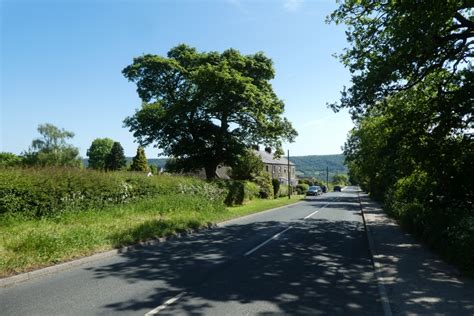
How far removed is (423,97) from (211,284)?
12369 millimetres

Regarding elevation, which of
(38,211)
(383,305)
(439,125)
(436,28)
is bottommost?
(383,305)

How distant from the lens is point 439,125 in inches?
564

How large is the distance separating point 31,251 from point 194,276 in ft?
13.0

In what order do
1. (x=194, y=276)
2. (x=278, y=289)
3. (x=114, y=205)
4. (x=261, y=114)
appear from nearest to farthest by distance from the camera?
(x=278, y=289), (x=194, y=276), (x=114, y=205), (x=261, y=114)

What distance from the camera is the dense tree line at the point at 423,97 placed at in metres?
12.0

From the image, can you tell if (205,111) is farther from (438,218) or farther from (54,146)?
(54,146)

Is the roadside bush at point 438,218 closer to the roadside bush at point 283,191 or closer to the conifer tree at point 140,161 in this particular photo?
the roadside bush at point 283,191

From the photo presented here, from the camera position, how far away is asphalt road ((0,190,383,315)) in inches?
265

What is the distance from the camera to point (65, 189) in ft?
56.3

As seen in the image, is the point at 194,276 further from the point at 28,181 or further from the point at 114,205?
the point at 114,205

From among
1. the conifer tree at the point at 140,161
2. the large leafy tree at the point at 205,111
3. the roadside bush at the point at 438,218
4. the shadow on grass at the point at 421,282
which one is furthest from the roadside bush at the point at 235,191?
the conifer tree at the point at 140,161

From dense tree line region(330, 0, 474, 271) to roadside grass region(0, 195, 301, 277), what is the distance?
847cm

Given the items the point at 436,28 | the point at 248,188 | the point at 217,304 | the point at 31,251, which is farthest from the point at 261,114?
the point at 217,304

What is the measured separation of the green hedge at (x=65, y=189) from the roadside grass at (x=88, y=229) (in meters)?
0.45
